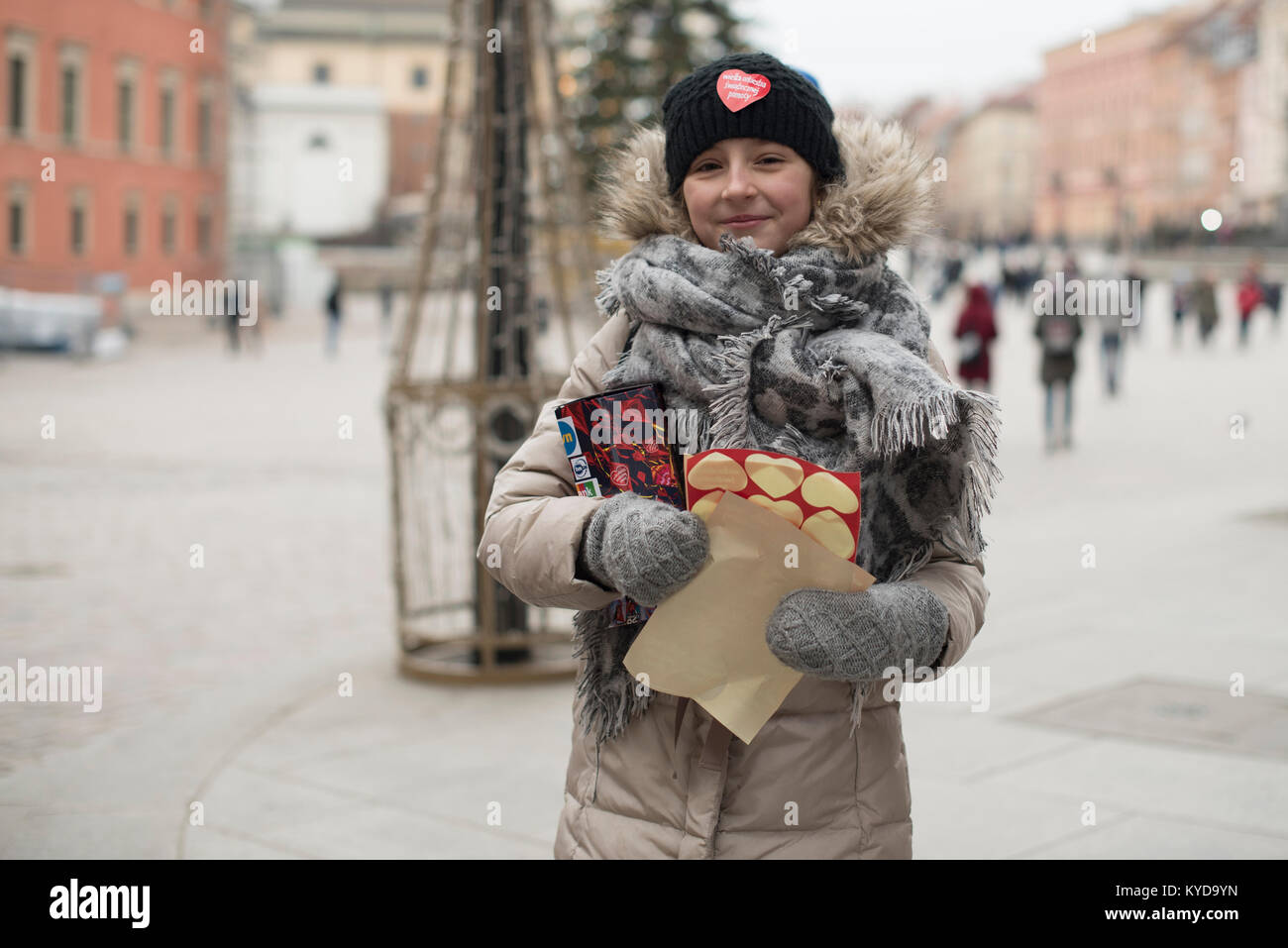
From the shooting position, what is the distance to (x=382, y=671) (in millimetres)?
6824

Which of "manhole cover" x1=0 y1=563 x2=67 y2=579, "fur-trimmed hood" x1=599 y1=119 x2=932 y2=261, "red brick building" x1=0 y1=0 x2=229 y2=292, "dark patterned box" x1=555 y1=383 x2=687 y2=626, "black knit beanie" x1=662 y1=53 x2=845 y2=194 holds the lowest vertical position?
"manhole cover" x1=0 y1=563 x2=67 y2=579

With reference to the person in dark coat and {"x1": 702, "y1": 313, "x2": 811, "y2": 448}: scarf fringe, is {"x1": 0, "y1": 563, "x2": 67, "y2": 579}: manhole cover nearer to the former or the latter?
{"x1": 702, "y1": 313, "x2": 811, "y2": 448}: scarf fringe

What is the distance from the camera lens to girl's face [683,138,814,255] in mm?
2438

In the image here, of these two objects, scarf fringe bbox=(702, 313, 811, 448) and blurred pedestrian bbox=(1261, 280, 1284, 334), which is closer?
scarf fringe bbox=(702, 313, 811, 448)

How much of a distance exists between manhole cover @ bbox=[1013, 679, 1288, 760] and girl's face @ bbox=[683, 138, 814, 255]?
3.70 meters

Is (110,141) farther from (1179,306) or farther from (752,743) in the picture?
(752,743)

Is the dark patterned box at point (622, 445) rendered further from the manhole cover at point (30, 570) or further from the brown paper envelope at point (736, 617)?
the manhole cover at point (30, 570)

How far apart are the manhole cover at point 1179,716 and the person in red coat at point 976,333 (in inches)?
372

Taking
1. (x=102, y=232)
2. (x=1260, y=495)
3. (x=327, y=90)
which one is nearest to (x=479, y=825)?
(x=1260, y=495)

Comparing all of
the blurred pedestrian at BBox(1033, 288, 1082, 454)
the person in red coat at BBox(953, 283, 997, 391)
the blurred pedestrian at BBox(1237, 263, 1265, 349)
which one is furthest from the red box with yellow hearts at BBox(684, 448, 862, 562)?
the blurred pedestrian at BBox(1237, 263, 1265, 349)

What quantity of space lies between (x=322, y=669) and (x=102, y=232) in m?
43.2

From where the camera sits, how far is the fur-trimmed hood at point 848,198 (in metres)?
2.41

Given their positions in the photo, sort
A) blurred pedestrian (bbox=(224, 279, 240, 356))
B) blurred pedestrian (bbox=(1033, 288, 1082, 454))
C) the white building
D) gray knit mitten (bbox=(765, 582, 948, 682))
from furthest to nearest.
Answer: the white building → blurred pedestrian (bbox=(224, 279, 240, 356)) → blurred pedestrian (bbox=(1033, 288, 1082, 454)) → gray knit mitten (bbox=(765, 582, 948, 682))

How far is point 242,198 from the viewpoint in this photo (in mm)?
57812
